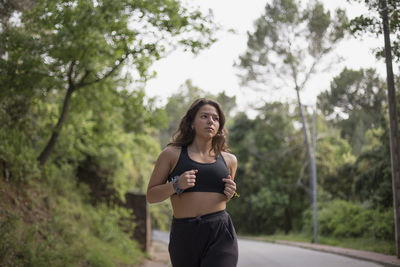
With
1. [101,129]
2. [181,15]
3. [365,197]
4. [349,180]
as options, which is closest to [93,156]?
[101,129]

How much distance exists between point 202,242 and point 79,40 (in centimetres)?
567

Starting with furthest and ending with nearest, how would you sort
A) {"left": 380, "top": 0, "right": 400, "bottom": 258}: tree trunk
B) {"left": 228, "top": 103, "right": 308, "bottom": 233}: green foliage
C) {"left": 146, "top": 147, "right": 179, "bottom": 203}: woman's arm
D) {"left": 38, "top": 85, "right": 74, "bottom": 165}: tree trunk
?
{"left": 228, "top": 103, "right": 308, "bottom": 233}: green foliage → {"left": 380, "top": 0, "right": 400, "bottom": 258}: tree trunk → {"left": 38, "top": 85, "right": 74, "bottom": 165}: tree trunk → {"left": 146, "top": 147, "right": 179, "bottom": 203}: woman's arm

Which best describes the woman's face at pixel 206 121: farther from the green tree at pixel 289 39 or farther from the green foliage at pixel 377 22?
the green tree at pixel 289 39

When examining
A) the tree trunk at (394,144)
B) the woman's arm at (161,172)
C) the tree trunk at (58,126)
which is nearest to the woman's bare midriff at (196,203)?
the woman's arm at (161,172)

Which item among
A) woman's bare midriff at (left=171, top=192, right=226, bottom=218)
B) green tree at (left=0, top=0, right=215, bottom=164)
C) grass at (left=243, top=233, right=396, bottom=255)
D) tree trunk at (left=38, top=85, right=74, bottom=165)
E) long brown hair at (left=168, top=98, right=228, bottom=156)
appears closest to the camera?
woman's bare midriff at (left=171, top=192, right=226, bottom=218)

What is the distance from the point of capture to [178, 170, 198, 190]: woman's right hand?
300 cm

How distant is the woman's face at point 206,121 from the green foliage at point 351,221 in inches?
632

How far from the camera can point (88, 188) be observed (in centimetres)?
1495

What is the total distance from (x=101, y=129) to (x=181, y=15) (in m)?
5.10

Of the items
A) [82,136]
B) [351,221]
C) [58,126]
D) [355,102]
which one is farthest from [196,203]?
[355,102]

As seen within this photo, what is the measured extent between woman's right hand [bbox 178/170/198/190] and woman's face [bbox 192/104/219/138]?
40cm

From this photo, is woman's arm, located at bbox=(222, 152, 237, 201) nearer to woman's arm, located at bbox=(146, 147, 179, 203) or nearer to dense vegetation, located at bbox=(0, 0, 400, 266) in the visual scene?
woman's arm, located at bbox=(146, 147, 179, 203)

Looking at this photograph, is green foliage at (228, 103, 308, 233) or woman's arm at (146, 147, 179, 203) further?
green foliage at (228, 103, 308, 233)

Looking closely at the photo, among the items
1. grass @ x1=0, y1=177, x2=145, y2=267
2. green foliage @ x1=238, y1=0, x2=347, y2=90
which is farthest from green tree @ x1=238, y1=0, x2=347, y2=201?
grass @ x1=0, y1=177, x2=145, y2=267
